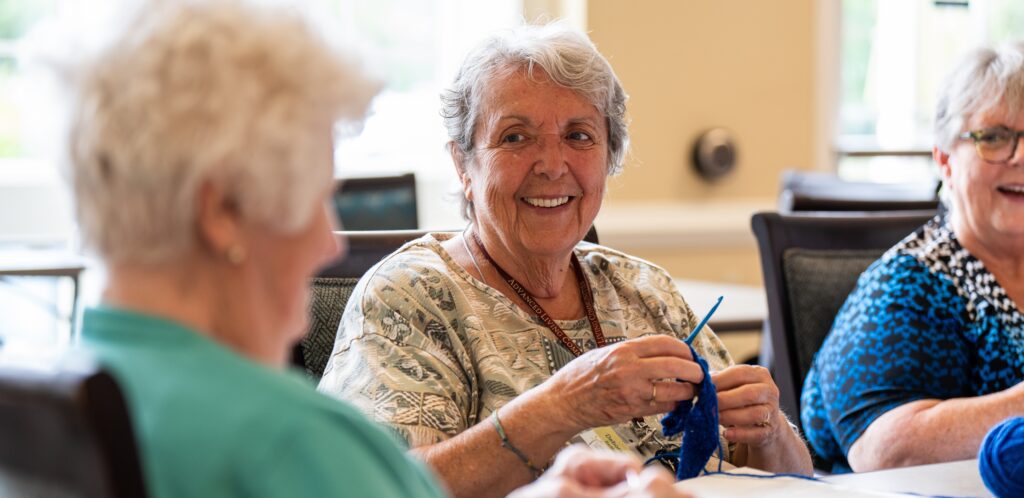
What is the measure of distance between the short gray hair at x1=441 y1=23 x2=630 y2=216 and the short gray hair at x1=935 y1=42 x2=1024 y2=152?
26.7 inches

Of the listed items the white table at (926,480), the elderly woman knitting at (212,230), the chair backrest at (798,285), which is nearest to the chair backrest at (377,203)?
the chair backrest at (798,285)

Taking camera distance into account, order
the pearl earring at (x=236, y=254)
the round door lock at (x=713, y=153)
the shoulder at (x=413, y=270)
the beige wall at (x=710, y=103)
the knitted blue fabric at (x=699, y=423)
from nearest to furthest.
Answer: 1. the pearl earring at (x=236, y=254)
2. the knitted blue fabric at (x=699, y=423)
3. the shoulder at (x=413, y=270)
4. the beige wall at (x=710, y=103)
5. the round door lock at (x=713, y=153)

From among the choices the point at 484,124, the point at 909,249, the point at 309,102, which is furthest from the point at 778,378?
the point at 309,102

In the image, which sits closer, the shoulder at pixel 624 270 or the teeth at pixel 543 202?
the teeth at pixel 543 202

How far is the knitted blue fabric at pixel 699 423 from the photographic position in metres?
1.53

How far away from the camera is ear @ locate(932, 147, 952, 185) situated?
228cm

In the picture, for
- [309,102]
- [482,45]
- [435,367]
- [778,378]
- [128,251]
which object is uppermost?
[482,45]

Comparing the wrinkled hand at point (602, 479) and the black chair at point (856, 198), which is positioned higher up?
the black chair at point (856, 198)

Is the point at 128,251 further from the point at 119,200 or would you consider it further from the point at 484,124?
the point at 484,124

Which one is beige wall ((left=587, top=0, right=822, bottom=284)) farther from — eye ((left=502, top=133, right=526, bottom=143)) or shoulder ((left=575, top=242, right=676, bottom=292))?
eye ((left=502, top=133, right=526, bottom=143))

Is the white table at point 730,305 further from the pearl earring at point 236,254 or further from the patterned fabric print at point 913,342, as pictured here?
the pearl earring at point 236,254

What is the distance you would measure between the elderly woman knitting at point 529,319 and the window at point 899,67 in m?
3.79

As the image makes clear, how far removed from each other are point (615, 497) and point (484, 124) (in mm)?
954

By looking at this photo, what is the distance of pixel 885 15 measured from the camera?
5641mm
